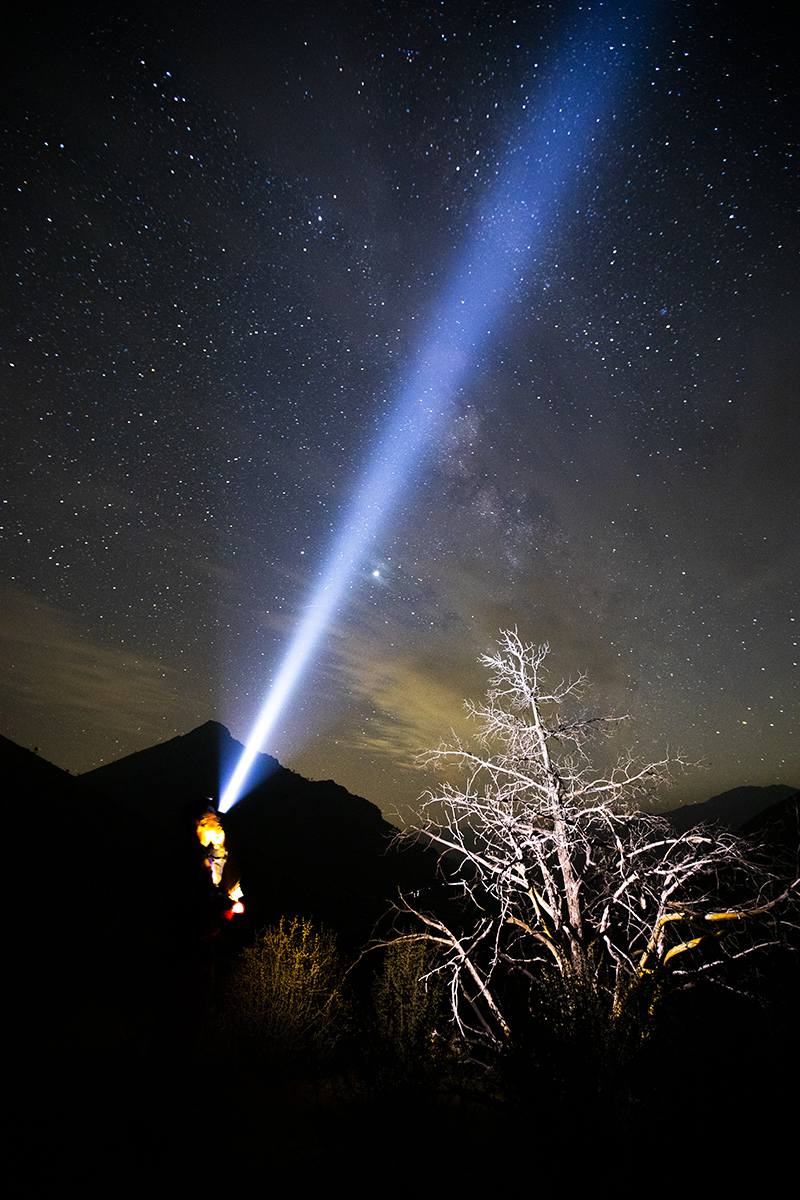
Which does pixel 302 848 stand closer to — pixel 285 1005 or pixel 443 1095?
pixel 285 1005

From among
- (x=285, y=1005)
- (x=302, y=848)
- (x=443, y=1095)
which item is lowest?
(x=302, y=848)

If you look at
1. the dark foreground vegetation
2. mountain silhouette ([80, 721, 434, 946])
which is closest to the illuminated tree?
the dark foreground vegetation

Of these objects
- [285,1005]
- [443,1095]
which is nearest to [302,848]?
[285,1005]

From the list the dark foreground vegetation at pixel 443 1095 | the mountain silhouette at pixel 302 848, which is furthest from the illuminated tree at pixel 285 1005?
the mountain silhouette at pixel 302 848

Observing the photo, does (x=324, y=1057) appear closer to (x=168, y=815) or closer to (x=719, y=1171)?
(x=719, y=1171)

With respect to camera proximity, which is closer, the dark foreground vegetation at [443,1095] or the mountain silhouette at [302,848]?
the dark foreground vegetation at [443,1095]

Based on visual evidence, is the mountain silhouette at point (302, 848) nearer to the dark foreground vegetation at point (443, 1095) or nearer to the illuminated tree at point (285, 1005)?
the illuminated tree at point (285, 1005)

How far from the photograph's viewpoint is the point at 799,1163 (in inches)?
108

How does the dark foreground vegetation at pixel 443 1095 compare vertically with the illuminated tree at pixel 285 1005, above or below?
above

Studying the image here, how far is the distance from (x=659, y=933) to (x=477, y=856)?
2587 millimetres

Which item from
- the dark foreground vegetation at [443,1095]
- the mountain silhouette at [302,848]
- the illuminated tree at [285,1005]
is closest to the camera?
the dark foreground vegetation at [443,1095]

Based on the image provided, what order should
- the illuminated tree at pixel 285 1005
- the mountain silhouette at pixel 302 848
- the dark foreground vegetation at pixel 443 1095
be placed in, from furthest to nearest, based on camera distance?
the mountain silhouette at pixel 302 848 → the illuminated tree at pixel 285 1005 → the dark foreground vegetation at pixel 443 1095

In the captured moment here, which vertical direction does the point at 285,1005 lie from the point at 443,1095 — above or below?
below

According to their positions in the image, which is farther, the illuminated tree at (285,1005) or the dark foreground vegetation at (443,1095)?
the illuminated tree at (285,1005)
